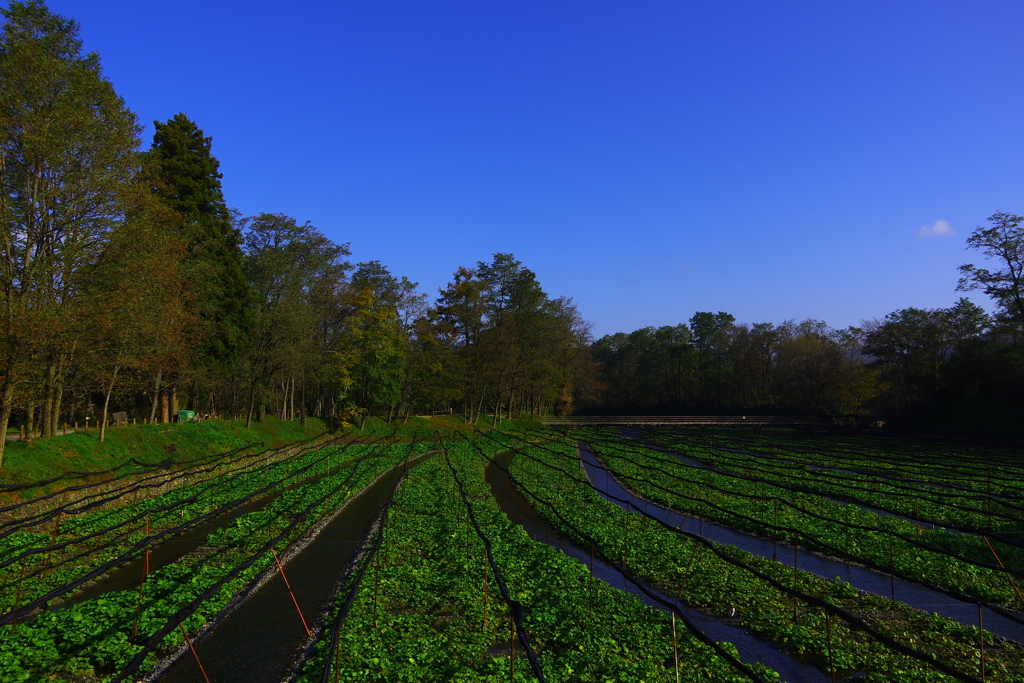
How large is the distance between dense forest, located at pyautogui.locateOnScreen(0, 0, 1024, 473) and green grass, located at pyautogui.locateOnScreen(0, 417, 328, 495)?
167 centimetres

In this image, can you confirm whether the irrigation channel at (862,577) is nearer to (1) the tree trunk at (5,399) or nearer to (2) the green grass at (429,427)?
(1) the tree trunk at (5,399)

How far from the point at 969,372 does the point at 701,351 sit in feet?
175

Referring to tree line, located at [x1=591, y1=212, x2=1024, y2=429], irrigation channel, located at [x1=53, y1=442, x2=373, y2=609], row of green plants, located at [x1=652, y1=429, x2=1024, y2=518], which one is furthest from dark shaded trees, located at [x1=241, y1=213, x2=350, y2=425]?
tree line, located at [x1=591, y1=212, x2=1024, y2=429]

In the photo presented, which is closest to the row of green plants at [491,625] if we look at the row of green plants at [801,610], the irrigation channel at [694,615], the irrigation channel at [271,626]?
the irrigation channel at [694,615]

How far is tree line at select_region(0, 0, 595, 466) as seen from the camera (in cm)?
2377

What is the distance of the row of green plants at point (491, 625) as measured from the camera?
9836 mm

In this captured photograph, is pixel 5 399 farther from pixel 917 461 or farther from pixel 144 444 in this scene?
pixel 917 461

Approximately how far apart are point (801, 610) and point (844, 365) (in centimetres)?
8628

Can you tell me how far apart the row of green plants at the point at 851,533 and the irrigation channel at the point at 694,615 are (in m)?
3.06

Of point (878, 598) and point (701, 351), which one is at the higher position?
point (701, 351)

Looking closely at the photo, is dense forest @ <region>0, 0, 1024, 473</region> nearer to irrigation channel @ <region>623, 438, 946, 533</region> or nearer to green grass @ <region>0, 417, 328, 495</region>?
green grass @ <region>0, 417, 328, 495</region>

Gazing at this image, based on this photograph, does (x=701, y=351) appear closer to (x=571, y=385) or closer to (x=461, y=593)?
(x=571, y=385)

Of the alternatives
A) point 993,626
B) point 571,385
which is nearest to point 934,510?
point 993,626

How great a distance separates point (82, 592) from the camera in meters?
14.3
